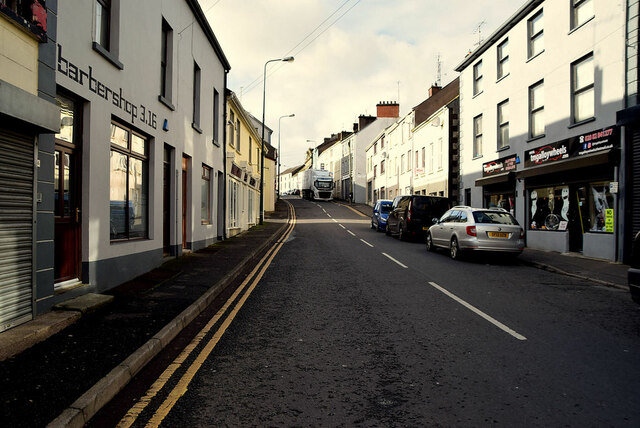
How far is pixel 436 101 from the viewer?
3791cm

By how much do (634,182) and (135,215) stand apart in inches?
502

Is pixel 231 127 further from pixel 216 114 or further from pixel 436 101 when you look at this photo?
pixel 436 101

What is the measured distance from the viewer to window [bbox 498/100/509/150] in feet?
62.7

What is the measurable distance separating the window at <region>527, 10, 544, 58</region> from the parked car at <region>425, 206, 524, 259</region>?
25.4 ft

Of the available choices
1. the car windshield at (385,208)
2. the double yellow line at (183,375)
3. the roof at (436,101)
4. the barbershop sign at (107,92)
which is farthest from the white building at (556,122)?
the roof at (436,101)

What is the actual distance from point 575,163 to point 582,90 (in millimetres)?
2554

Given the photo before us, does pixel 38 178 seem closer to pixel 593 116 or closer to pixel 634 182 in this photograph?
pixel 634 182

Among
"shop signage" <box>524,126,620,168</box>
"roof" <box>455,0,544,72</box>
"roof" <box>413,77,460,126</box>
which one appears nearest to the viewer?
"shop signage" <box>524,126,620,168</box>

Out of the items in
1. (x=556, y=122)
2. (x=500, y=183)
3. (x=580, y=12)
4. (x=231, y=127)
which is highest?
(x=580, y=12)

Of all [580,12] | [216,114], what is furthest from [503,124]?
[216,114]

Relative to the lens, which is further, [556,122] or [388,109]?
[388,109]

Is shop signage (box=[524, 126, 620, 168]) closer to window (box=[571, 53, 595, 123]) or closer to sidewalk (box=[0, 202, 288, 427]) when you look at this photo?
window (box=[571, 53, 595, 123])

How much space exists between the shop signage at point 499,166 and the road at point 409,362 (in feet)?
33.8

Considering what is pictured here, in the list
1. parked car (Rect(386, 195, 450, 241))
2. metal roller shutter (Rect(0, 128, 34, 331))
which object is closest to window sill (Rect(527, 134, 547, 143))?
parked car (Rect(386, 195, 450, 241))
